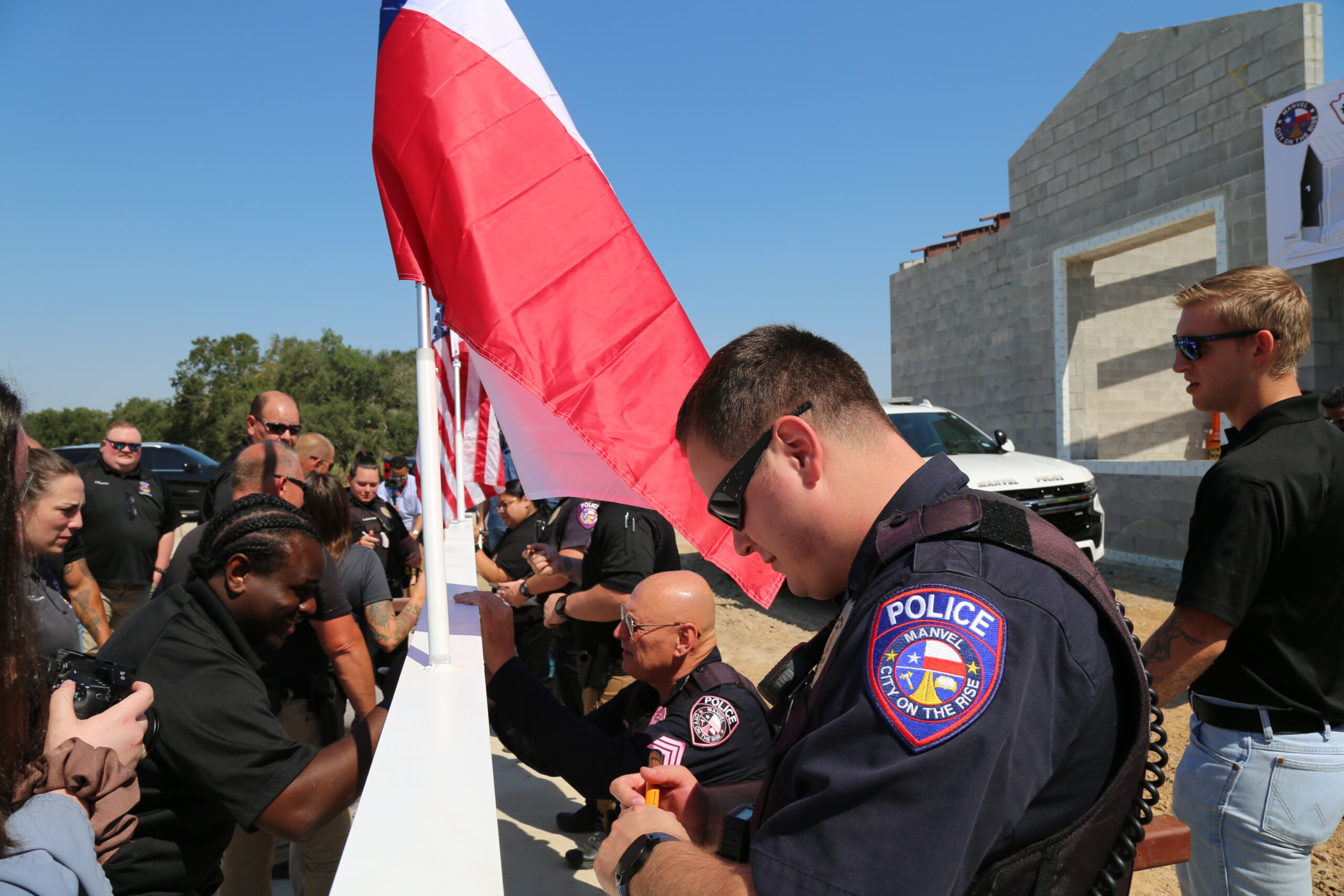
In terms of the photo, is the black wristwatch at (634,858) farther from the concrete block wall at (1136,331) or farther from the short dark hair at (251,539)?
the concrete block wall at (1136,331)

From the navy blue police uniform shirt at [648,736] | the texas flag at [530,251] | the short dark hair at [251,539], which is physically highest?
the texas flag at [530,251]

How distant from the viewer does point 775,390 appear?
1.33 meters

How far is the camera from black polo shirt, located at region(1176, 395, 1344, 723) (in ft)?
6.96

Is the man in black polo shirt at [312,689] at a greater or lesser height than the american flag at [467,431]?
lesser

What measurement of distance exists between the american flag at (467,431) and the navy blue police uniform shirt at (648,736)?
2.54m

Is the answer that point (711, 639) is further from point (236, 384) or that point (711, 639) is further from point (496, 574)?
point (236, 384)

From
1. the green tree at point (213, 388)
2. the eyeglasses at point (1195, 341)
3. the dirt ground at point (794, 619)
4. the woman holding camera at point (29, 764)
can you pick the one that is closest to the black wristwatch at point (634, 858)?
the woman holding camera at point (29, 764)

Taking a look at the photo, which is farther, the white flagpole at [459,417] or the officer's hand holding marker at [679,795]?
the white flagpole at [459,417]

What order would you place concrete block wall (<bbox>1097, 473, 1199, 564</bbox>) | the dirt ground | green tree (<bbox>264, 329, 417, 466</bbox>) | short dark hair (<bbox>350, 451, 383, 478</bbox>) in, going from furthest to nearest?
green tree (<bbox>264, 329, 417, 466</bbox>)
concrete block wall (<bbox>1097, 473, 1199, 564</bbox>)
short dark hair (<bbox>350, 451, 383, 478</bbox>)
the dirt ground

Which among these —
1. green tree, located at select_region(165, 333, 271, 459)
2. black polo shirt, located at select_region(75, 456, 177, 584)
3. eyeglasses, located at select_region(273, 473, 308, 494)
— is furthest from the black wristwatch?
green tree, located at select_region(165, 333, 271, 459)

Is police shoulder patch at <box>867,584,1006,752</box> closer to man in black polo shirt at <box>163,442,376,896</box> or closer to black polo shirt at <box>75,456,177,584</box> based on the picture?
man in black polo shirt at <box>163,442,376,896</box>

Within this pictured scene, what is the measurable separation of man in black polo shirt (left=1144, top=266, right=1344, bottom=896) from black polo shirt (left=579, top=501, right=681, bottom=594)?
7.68 ft

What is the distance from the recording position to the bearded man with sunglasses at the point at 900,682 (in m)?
0.93

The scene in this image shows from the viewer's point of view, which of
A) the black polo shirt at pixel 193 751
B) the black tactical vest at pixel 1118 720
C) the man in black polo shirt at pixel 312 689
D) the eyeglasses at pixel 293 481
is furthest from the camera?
the eyeglasses at pixel 293 481
